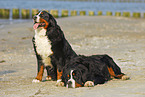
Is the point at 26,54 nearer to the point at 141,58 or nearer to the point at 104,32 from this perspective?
the point at 141,58

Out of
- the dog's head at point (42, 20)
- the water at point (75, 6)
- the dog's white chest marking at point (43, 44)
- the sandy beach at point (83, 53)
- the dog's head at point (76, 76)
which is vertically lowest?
the water at point (75, 6)

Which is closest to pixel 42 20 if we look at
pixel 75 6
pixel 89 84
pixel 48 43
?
pixel 48 43

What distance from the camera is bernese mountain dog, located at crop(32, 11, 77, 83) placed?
22.1ft

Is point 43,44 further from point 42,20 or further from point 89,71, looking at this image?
point 89,71

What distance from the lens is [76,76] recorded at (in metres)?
6.11

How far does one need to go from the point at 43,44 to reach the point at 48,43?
0.11m

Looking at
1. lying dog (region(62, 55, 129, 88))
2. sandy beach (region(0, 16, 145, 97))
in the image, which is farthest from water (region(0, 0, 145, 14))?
lying dog (region(62, 55, 129, 88))

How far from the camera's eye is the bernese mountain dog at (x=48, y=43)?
675 cm

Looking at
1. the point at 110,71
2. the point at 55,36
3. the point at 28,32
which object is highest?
the point at 55,36

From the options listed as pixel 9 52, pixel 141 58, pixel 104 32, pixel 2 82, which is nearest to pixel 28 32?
pixel 104 32

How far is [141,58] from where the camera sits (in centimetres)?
991

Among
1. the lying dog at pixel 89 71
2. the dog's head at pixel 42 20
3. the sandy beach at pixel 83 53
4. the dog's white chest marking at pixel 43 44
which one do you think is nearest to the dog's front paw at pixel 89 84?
the lying dog at pixel 89 71

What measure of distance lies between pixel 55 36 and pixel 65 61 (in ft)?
1.94

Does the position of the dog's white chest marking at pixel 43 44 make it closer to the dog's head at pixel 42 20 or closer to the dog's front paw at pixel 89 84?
the dog's head at pixel 42 20
